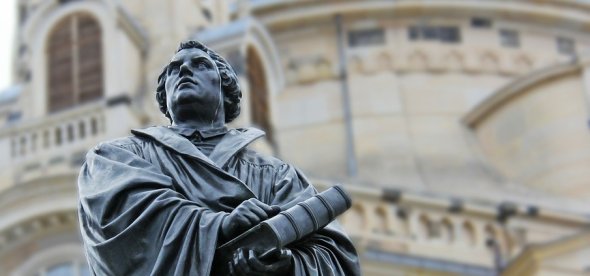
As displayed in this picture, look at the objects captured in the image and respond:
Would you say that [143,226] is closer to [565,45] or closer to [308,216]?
[308,216]

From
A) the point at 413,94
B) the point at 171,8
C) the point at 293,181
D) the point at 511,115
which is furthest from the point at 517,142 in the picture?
the point at 293,181

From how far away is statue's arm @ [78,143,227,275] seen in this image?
6.50 m

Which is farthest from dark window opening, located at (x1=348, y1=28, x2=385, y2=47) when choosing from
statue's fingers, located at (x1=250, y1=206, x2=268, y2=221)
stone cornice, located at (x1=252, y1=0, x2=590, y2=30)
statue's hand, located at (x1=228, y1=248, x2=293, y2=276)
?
statue's hand, located at (x1=228, y1=248, x2=293, y2=276)

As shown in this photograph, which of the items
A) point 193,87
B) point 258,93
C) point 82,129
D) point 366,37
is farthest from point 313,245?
point 366,37

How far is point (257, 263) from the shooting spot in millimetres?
6434

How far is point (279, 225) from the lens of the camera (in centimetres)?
647

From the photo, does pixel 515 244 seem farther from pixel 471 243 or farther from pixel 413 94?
pixel 413 94

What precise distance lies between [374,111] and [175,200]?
3650 centimetres

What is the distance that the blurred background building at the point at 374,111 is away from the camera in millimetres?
32281

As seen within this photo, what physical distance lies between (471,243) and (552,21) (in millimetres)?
11997

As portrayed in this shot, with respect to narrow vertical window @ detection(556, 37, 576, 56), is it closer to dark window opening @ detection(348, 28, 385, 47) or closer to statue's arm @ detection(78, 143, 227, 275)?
dark window opening @ detection(348, 28, 385, 47)

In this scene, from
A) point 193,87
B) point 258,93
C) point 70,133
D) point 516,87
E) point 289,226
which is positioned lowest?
point 289,226

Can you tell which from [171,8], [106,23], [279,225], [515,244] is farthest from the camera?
[171,8]

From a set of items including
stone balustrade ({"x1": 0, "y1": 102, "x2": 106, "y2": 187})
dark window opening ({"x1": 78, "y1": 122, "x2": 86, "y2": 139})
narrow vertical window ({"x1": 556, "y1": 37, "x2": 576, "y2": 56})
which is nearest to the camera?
stone balustrade ({"x1": 0, "y1": 102, "x2": 106, "y2": 187})
